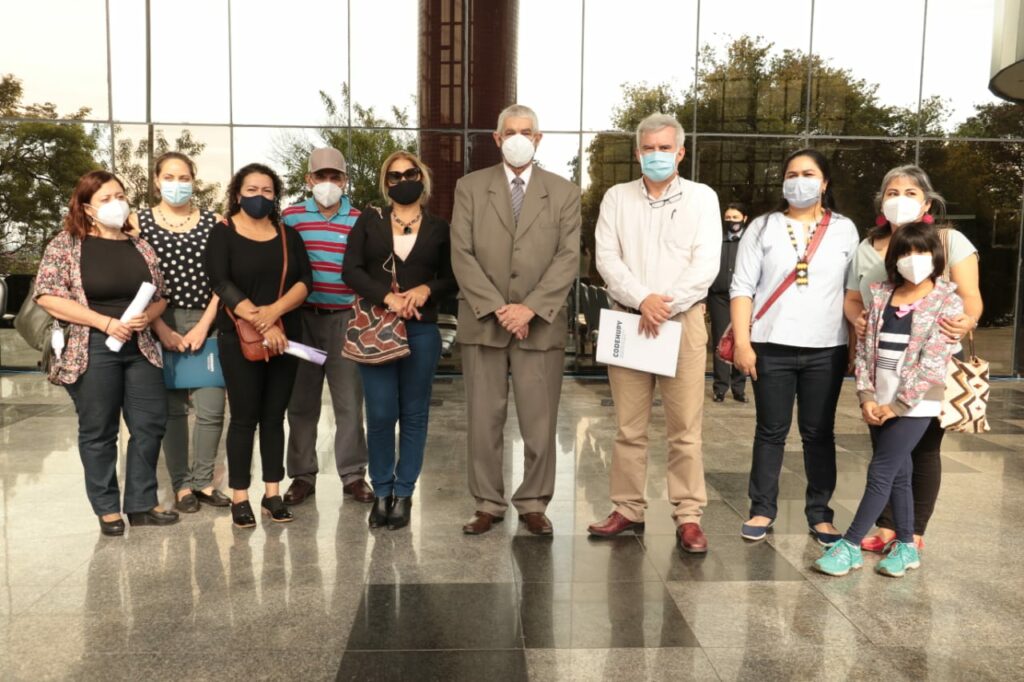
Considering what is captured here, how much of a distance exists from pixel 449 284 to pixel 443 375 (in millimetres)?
5757

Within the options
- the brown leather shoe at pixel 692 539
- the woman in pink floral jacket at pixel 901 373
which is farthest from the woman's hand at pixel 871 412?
the brown leather shoe at pixel 692 539

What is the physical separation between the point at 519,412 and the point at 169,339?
1.73 meters

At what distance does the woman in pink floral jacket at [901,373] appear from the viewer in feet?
11.2

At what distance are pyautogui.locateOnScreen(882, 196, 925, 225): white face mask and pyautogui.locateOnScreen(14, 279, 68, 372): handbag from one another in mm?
3628

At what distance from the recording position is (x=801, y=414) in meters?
3.98

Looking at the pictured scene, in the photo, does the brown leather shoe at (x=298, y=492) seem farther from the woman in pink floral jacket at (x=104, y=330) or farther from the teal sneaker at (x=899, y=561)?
the teal sneaker at (x=899, y=561)

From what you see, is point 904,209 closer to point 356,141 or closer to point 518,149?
point 518,149

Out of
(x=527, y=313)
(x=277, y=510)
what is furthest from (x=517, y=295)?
(x=277, y=510)

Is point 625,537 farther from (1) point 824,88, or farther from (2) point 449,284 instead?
(1) point 824,88

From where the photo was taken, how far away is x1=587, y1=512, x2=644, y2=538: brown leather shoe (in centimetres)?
402

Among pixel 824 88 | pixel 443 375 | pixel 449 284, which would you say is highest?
pixel 824 88

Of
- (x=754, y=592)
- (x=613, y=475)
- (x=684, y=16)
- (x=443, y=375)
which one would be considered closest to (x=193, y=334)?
(x=613, y=475)

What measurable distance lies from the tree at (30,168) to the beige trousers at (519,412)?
7.56 metres

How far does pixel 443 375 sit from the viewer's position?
9.83 metres
